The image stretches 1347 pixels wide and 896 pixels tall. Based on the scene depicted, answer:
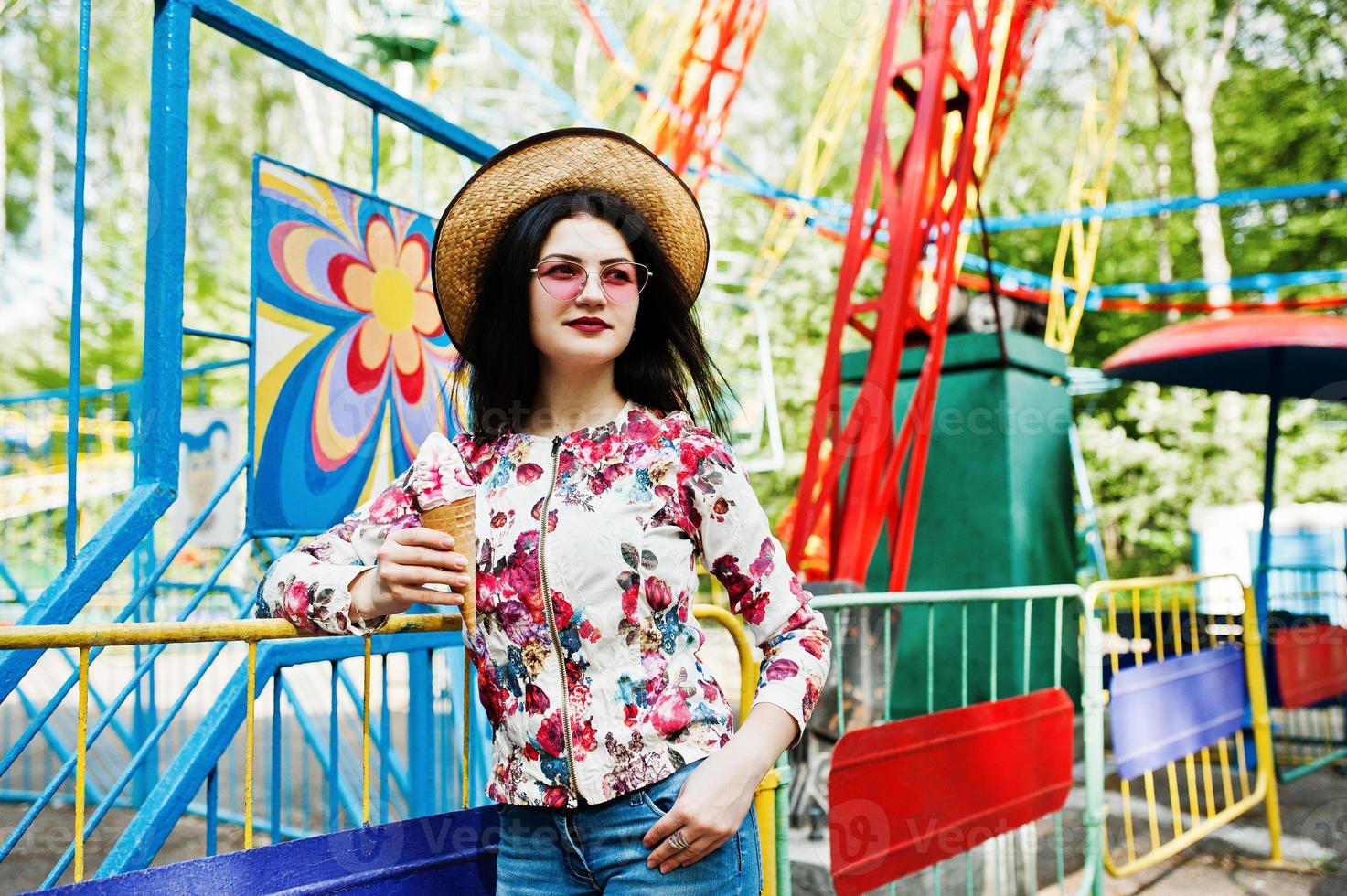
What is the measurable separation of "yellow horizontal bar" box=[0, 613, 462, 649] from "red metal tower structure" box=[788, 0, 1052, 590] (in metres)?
3.74

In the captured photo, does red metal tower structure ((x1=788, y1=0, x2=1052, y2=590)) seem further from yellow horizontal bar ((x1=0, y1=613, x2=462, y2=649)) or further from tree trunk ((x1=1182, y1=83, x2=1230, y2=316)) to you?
tree trunk ((x1=1182, y1=83, x2=1230, y2=316))

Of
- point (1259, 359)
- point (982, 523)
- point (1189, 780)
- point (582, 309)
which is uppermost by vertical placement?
point (1259, 359)

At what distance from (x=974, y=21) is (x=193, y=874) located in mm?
5508

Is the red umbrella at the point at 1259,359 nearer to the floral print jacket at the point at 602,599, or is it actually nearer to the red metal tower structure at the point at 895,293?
the red metal tower structure at the point at 895,293

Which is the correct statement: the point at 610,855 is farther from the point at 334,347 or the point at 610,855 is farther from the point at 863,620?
the point at 863,620

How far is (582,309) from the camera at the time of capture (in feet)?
4.85

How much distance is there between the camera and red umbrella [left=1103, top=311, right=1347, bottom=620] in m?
5.73

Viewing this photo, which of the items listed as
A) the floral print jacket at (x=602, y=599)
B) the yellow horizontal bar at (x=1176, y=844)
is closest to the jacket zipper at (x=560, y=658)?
the floral print jacket at (x=602, y=599)

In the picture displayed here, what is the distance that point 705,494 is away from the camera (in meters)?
1.44

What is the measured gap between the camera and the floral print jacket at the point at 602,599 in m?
1.34

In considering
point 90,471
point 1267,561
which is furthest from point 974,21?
point 90,471

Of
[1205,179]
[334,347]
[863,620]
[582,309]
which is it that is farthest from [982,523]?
[1205,179]

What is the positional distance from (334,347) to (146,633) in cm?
132

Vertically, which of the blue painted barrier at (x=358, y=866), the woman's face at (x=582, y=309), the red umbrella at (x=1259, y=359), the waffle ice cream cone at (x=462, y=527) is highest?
the red umbrella at (x=1259, y=359)
